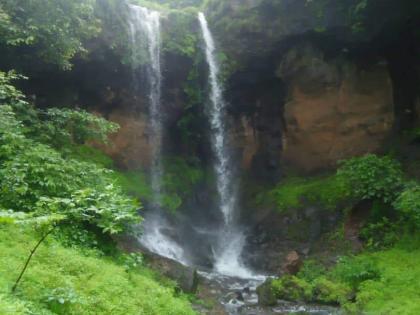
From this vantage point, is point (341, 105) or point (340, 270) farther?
point (341, 105)

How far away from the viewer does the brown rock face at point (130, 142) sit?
18.4 metres

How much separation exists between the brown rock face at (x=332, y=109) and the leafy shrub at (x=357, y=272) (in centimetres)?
809

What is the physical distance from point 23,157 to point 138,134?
10866 mm

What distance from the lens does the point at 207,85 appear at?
19406 millimetres

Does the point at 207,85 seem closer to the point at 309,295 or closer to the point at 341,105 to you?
the point at 341,105

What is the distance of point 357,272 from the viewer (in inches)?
400

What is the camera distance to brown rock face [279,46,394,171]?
59.8 ft

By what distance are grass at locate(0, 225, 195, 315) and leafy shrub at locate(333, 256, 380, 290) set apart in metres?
4.63

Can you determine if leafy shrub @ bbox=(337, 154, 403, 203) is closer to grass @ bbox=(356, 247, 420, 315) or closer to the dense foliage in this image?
grass @ bbox=(356, 247, 420, 315)

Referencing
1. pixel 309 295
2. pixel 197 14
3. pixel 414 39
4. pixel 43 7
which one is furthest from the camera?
pixel 197 14

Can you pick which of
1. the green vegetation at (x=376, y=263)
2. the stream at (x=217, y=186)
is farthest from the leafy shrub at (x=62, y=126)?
the green vegetation at (x=376, y=263)

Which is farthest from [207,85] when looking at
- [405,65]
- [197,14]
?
[405,65]

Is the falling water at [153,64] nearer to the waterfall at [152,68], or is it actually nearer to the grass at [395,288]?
the waterfall at [152,68]

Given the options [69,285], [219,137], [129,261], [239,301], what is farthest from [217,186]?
[69,285]
